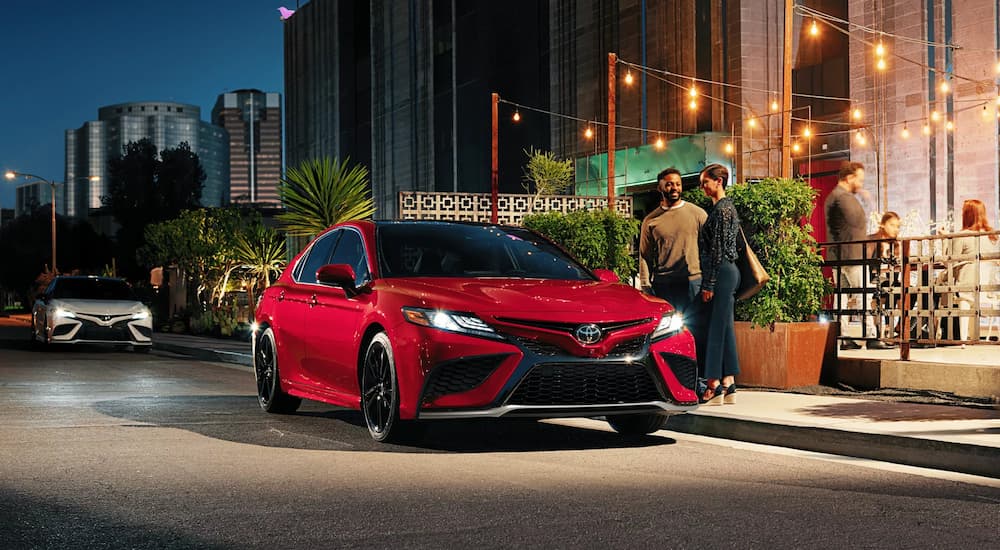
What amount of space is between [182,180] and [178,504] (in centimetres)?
11644

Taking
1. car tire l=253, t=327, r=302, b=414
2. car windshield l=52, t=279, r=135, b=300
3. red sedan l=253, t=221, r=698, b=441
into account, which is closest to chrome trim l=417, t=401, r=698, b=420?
red sedan l=253, t=221, r=698, b=441

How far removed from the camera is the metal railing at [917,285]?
37.5 ft

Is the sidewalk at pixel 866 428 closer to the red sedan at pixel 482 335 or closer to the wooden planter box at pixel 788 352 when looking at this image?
the red sedan at pixel 482 335

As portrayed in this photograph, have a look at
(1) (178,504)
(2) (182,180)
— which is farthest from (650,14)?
(2) (182,180)

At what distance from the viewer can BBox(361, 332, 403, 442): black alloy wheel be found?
8.44 meters

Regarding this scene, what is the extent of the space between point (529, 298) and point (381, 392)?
4.19ft

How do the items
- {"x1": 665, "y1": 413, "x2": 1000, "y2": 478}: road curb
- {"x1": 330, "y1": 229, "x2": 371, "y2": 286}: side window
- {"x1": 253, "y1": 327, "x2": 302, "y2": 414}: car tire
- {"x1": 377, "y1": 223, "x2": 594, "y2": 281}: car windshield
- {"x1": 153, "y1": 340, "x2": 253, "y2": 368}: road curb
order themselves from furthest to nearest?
{"x1": 153, "y1": 340, "x2": 253, "y2": 368}: road curb → {"x1": 253, "y1": 327, "x2": 302, "y2": 414}: car tire → {"x1": 330, "y1": 229, "x2": 371, "y2": 286}: side window → {"x1": 377, "y1": 223, "x2": 594, "y2": 281}: car windshield → {"x1": 665, "y1": 413, "x2": 1000, "y2": 478}: road curb

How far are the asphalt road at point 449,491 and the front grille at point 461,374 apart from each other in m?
0.46

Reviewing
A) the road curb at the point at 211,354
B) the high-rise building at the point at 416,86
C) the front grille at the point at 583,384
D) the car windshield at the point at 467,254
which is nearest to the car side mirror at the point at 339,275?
the car windshield at the point at 467,254

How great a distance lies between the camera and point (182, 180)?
390ft

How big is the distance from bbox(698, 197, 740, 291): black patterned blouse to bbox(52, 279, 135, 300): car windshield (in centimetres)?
1623

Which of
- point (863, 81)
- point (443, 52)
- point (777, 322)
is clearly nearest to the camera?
point (777, 322)

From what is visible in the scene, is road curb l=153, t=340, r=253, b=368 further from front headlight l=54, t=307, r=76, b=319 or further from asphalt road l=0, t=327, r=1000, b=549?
asphalt road l=0, t=327, r=1000, b=549

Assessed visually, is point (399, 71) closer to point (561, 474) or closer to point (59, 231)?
point (59, 231)
